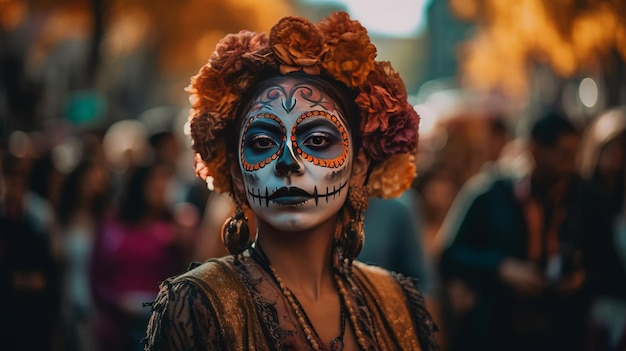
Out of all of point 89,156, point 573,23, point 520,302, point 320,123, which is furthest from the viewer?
point 573,23

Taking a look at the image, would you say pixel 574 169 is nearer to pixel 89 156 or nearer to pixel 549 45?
pixel 89 156

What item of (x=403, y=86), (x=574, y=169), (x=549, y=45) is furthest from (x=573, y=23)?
(x=403, y=86)

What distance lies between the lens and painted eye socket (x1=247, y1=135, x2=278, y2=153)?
13.4 feet

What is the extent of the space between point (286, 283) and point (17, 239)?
426 centimetres

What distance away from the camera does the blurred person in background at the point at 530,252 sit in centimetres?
677

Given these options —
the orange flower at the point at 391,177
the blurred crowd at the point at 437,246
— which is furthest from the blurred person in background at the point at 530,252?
the orange flower at the point at 391,177

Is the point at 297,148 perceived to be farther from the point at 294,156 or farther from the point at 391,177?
the point at 391,177

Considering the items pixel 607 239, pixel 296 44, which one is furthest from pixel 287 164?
pixel 607 239

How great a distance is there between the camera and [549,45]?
13.8 metres

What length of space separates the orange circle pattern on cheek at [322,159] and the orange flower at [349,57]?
0.51ft

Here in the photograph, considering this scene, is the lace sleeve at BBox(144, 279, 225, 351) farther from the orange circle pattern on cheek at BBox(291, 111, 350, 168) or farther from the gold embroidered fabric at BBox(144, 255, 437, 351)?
the orange circle pattern on cheek at BBox(291, 111, 350, 168)

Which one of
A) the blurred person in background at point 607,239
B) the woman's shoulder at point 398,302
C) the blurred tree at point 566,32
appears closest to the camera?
the woman's shoulder at point 398,302

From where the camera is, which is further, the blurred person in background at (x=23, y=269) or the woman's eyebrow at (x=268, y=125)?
the blurred person in background at (x=23, y=269)

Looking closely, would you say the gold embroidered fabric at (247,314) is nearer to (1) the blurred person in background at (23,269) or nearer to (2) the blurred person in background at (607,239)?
(2) the blurred person in background at (607,239)
